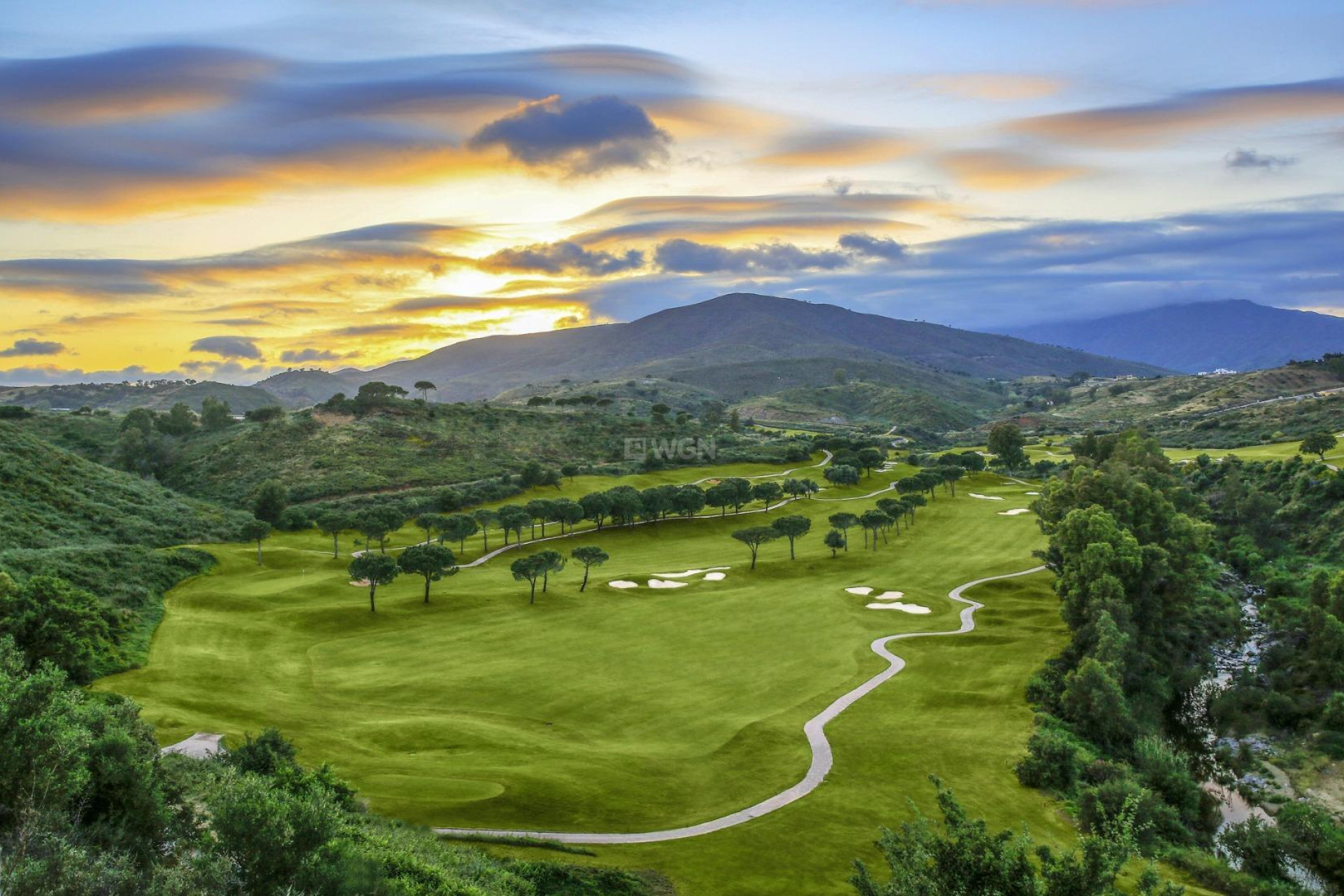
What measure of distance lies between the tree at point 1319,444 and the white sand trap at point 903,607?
63555mm

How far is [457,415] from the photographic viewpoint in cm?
15750

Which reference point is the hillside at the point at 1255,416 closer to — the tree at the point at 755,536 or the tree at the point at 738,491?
the tree at the point at 738,491

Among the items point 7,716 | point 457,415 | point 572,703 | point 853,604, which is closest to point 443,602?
point 572,703

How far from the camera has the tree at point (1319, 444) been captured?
95.9 m

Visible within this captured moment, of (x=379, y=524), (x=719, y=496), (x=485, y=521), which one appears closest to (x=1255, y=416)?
(x=719, y=496)

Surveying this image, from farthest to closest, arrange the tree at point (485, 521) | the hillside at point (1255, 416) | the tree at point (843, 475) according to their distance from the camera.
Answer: the hillside at point (1255, 416) < the tree at point (843, 475) < the tree at point (485, 521)

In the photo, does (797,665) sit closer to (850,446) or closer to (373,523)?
(373,523)

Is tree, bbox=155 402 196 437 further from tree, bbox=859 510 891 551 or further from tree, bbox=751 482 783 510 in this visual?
tree, bbox=859 510 891 551

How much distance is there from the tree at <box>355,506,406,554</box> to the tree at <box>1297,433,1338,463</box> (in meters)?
109

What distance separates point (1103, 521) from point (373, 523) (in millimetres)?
66290

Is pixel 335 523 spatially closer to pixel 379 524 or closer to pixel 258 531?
pixel 379 524

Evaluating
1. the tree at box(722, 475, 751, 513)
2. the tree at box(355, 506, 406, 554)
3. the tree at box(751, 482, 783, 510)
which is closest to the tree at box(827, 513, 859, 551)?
the tree at box(722, 475, 751, 513)

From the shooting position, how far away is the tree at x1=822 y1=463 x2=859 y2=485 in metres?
127

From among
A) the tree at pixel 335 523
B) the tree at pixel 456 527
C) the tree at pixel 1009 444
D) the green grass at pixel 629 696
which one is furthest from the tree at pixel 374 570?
the tree at pixel 1009 444
